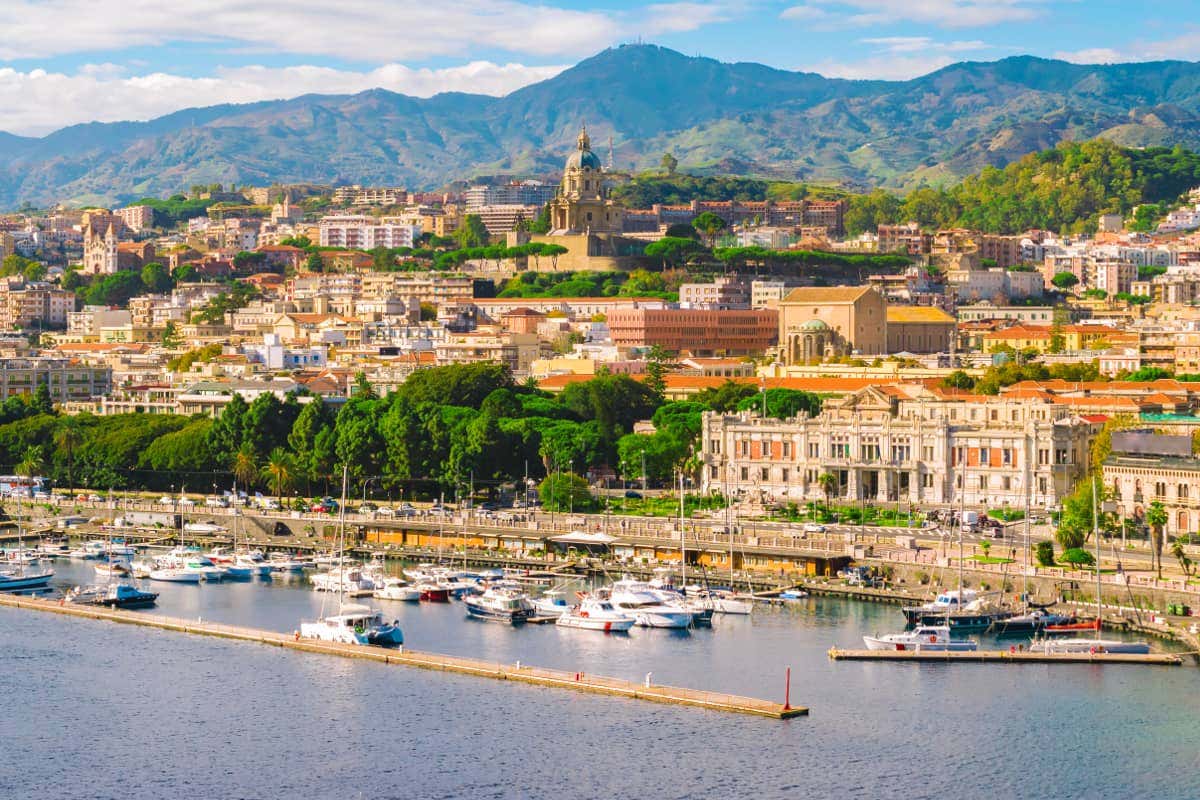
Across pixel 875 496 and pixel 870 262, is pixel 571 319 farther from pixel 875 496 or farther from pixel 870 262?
pixel 875 496

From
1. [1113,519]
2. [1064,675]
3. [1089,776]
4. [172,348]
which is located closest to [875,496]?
[1113,519]

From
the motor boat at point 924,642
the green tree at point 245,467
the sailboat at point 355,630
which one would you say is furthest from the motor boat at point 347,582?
the green tree at point 245,467

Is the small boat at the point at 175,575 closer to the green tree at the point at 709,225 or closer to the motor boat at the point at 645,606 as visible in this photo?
the motor boat at the point at 645,606

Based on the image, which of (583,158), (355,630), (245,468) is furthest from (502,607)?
(583,158)

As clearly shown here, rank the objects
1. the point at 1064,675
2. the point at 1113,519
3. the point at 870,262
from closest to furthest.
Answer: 1. the point at 1064,675
2. the point at 1113,519
3. the point at 870,262

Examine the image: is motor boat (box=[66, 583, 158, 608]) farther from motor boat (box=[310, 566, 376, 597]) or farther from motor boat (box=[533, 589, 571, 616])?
motor boat (box=[533, 589, 571, 616])

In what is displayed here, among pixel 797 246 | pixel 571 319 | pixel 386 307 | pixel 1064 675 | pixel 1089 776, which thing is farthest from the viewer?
pixel 797 246
